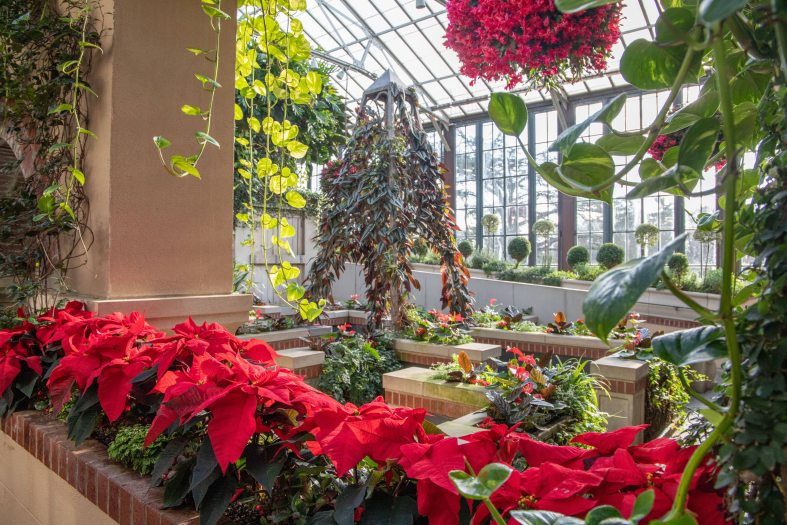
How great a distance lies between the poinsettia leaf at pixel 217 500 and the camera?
0.84m

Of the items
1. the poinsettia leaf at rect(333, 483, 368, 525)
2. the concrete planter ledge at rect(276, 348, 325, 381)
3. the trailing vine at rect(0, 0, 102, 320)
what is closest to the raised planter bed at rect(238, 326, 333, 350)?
the concrete planter ledge at rect(276, 348, 325, 381)

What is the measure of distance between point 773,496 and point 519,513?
204mm

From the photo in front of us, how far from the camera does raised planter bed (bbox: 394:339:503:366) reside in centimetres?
449

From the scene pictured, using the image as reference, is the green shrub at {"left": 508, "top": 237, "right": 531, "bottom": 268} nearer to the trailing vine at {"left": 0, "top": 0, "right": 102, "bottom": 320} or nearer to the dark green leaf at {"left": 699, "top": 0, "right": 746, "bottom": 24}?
the trailing vine at {"left": 0, "top": 0, "right": 102, "bottom": 320}

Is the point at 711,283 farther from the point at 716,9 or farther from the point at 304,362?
the point at 716,9

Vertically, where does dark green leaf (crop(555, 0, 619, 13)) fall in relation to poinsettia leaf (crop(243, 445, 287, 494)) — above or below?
above

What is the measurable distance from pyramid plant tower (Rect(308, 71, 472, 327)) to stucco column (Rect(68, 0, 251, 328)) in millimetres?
2934

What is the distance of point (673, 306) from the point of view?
9.28 m

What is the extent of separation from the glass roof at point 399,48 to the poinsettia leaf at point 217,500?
43.7ft

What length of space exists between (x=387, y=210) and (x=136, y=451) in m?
4.02

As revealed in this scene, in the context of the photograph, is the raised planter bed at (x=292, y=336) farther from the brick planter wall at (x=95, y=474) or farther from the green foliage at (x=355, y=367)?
the brick planter wall at (x=95, y=474)

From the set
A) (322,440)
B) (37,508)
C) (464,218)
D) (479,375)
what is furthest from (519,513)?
(464,218)

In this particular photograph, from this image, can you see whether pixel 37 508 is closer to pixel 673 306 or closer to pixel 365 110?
pixel 365 110

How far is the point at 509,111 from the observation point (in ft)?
2.14
